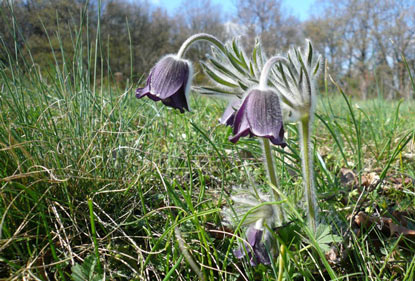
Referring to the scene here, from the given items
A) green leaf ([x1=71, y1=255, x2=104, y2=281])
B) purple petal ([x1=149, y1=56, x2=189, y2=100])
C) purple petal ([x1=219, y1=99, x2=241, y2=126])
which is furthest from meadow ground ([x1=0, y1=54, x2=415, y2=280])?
purple petal ([x1=149, y1=56, x2=189, y2=100])

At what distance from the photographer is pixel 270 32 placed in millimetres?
24188

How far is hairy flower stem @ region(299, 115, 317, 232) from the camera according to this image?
2.96 ft

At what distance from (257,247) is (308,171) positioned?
0.25m

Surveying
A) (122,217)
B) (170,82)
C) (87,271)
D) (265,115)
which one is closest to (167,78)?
(170,82)

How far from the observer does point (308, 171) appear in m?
0.90

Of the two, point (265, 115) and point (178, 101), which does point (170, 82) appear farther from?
point (265, 115)

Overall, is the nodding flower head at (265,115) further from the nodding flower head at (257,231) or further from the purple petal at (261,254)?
the purple petal at (261,254)

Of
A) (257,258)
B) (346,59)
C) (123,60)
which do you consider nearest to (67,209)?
(257,258)

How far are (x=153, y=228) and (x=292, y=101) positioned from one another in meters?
0.57

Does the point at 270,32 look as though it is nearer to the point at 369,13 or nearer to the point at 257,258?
the point at 369,13

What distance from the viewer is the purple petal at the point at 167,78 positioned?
979 millimetres

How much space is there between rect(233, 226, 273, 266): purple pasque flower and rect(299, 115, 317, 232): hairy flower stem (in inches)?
5.1

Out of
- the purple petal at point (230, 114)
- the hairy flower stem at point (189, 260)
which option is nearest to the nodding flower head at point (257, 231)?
the hairy flower stem at point (189, 260)

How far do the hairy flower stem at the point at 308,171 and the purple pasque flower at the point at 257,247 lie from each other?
130 millimetres
